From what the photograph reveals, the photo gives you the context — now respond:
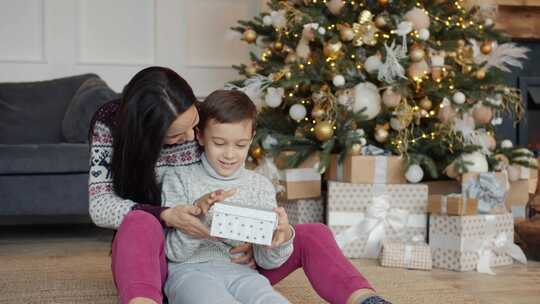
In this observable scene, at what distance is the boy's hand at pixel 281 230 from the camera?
1.43 metres

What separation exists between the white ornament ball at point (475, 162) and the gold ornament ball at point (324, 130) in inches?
19.3

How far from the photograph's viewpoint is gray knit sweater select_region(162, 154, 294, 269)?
152 cm

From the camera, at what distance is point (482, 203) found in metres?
2.50

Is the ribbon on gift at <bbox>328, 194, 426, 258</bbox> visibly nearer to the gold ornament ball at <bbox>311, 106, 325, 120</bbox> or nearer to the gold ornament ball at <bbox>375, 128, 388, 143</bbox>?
the gold ornament ball at <bbox>375, 128, 388, 143</bbox>

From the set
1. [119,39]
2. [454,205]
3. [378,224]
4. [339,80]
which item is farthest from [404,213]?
[119,39]

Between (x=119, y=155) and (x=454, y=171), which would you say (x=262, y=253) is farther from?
(x=454, y=171)

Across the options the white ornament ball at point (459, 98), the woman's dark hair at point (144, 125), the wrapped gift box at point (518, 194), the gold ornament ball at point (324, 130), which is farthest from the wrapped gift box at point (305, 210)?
the woman's dark hair at point (144, 125)

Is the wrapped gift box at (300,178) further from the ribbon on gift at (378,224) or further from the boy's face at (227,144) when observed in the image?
the boy's face at (227,144)

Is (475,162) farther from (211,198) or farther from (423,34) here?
(211,198)

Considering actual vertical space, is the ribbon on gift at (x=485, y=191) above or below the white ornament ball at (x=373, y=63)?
below

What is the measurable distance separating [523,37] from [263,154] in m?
1.68

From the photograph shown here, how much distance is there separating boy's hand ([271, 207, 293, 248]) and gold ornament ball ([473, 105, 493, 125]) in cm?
151

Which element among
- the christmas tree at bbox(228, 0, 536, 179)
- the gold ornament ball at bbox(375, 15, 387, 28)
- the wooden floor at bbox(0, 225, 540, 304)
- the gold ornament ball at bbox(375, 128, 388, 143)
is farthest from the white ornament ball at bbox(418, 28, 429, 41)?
the wooden floor at bbox(0, 225, 540, 304)

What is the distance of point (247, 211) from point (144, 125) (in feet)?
1.00
